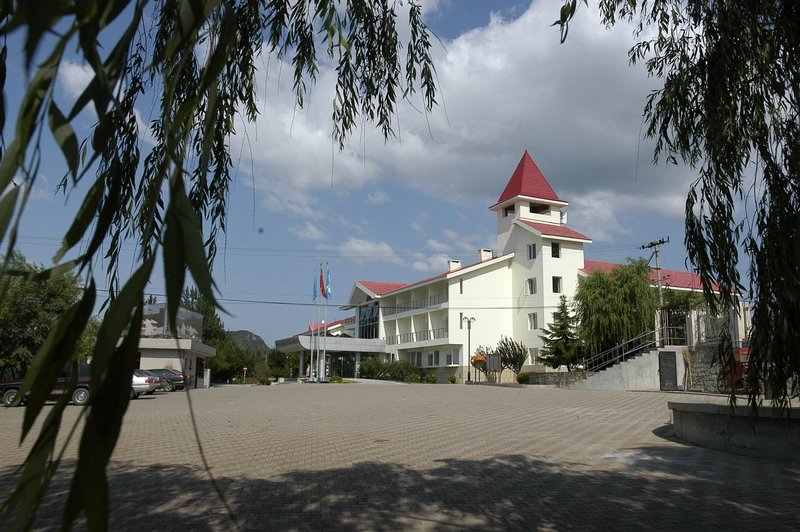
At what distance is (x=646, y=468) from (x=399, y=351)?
56513 millimetres

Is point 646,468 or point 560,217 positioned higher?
point 560,217

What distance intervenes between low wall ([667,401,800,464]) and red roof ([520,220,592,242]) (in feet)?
129

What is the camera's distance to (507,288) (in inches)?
2201

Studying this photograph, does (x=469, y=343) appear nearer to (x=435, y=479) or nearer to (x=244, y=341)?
(x=435, y=479)

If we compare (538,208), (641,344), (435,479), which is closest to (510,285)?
(538,208)

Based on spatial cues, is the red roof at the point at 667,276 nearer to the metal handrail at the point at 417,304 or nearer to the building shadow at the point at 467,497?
the metal handrail at the point at 417,304

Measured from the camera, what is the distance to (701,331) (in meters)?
29.0

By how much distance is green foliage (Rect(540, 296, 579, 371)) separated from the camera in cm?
4112

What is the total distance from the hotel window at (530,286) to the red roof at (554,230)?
4.02 metres

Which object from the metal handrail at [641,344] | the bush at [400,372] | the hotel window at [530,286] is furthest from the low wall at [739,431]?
the bush at [400,372]

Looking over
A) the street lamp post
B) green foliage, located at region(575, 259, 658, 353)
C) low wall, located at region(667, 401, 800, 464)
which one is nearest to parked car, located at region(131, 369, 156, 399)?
low wall, located at region(667, 401, 800, 464)

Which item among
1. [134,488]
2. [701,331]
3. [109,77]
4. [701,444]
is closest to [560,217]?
[701,331]

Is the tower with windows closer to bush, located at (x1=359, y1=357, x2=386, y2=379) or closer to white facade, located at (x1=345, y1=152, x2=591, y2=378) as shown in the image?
white facade, located at (x1=345, y1=152, x2=591, y2=378)

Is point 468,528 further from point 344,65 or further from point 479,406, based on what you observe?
point 479,406
